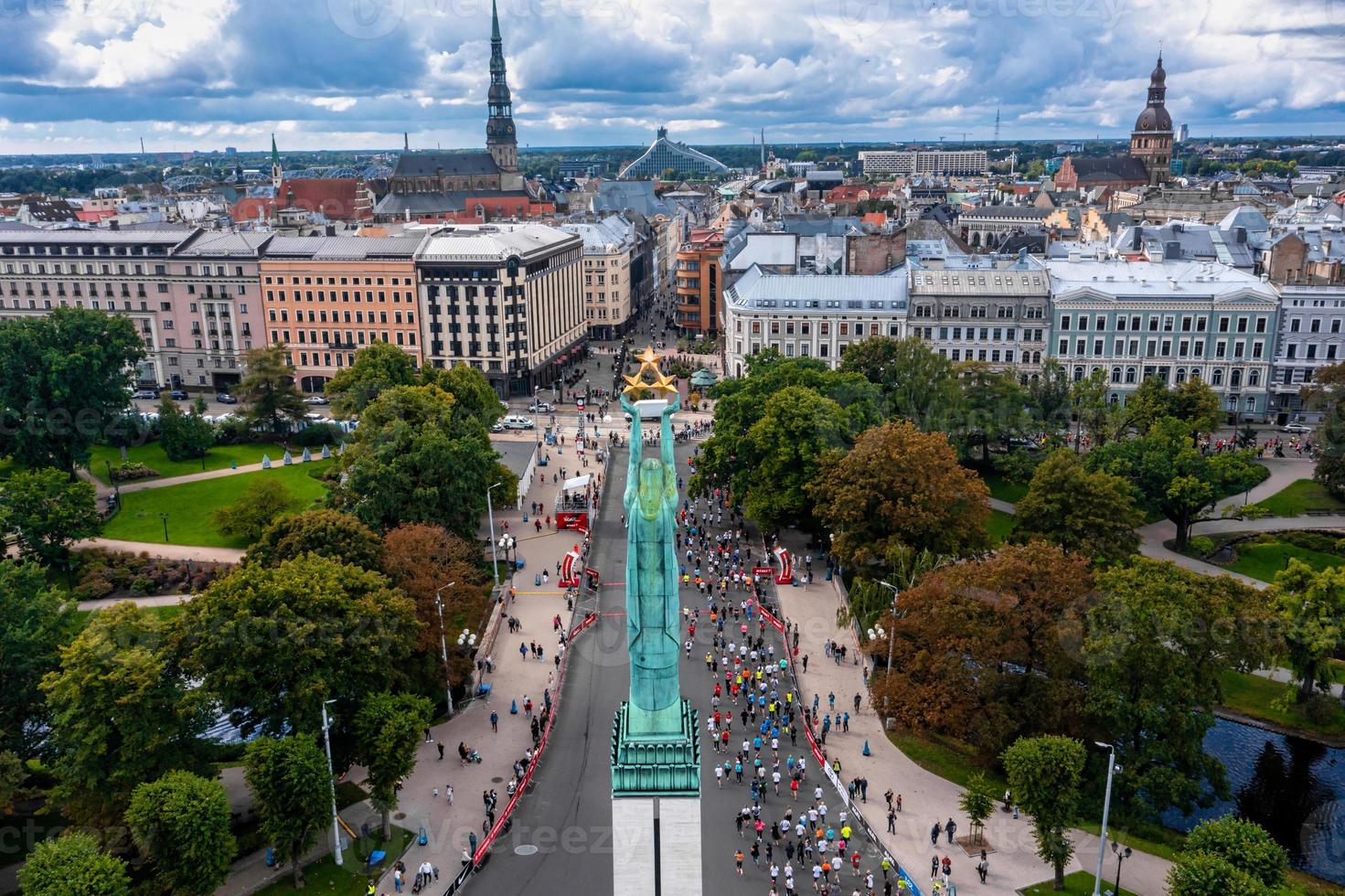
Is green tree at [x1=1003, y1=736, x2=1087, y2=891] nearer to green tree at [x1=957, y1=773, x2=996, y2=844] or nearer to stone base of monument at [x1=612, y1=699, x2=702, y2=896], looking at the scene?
green tree at [x1=957, y1=773, x2=996, y2=844]

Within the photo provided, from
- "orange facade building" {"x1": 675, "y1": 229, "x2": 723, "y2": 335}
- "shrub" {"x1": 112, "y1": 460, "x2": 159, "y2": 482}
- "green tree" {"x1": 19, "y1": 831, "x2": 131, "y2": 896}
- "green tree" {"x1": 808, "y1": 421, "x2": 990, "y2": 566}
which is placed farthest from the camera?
"orange facade building" {"x1": 675, "y1": 229, "x2": 723, "y2": 335}

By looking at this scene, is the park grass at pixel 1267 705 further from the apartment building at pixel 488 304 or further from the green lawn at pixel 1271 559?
the apartment building at pixel 488 304

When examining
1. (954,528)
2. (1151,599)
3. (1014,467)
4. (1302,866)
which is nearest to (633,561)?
(1151,599)

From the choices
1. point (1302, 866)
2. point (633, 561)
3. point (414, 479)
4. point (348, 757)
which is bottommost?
point (1302, 866)

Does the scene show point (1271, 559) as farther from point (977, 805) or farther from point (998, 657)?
point (977, 805)

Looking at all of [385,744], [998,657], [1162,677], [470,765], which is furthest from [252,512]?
[1162,677]

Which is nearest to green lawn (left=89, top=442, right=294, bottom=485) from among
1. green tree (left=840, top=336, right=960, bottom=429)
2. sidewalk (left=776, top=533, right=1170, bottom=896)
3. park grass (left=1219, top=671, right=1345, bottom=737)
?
green tree (left=840, top=336, right=960, bottom=429)

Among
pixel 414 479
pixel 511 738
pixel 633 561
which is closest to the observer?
pixel 633 561

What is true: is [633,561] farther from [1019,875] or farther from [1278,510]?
[1278,510]
